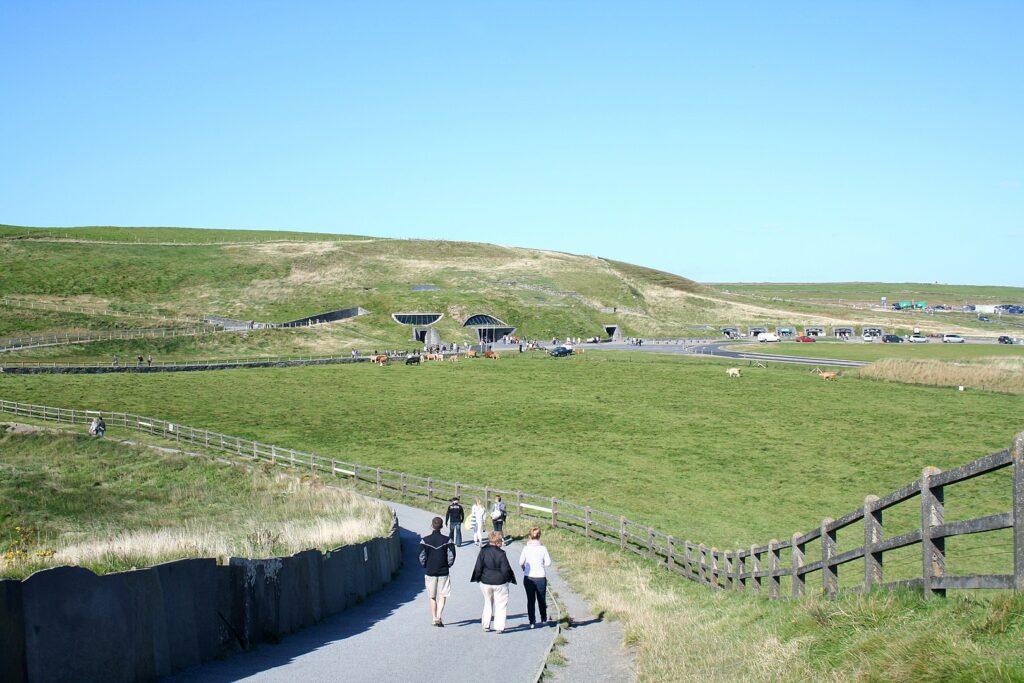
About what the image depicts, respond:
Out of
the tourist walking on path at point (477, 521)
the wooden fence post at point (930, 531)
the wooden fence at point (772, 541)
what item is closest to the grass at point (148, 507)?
the tourist walking on path at point (477, 521)

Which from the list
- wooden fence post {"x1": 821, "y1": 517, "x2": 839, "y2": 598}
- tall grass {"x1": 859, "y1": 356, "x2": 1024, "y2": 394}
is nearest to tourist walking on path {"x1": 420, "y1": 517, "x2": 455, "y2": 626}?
wooden fence post {"x1": 821, "y1": 517, "x2": 839, "y2": 598}

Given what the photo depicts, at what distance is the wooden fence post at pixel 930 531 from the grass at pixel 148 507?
10073mm

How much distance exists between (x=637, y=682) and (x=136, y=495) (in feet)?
101

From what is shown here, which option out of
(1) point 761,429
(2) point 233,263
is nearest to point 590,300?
(2) point 233,263

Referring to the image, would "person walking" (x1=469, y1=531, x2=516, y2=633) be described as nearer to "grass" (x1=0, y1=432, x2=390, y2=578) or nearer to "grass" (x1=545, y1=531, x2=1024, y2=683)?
"grass" (x1=545, y1=531, x2=1024, y2=683)

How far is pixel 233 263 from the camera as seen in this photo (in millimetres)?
176625

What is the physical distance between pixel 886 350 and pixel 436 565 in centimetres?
11393

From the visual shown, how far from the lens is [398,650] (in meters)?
15.8

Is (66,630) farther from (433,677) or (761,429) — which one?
(761,429)

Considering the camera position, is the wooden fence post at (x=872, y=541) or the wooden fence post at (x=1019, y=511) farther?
the wooden fence post at (x=872, y=541)

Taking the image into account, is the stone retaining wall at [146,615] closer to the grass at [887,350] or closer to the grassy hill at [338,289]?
the grass at [887,350]

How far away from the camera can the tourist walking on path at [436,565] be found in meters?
17.5

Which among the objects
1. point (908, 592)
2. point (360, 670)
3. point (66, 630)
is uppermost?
point (908, 592)

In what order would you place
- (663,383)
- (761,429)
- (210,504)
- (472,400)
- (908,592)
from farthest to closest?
(663,383)
(472,400)
(761,429)
(210,504)
(908,592)
